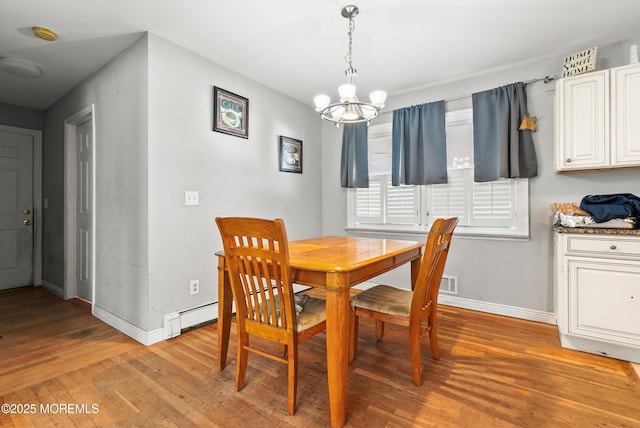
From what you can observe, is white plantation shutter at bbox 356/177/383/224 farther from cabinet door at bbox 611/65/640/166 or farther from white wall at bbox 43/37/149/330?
white wall at bbox 43/37/149/330

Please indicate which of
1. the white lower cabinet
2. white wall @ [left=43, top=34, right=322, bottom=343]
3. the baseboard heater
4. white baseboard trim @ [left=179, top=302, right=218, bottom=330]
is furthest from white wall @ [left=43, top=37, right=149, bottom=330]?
the white lower cabinet

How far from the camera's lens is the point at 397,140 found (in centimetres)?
355

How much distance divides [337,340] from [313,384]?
0.58 metres

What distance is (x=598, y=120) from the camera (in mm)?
2316

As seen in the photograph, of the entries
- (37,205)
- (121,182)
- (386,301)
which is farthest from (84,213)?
(386,301)

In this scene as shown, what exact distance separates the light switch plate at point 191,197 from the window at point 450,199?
6.49 feet

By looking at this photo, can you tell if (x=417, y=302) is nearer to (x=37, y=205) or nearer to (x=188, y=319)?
(x=188, y=319)

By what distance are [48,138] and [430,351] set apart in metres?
5.12

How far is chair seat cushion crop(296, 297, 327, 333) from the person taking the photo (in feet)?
5.20

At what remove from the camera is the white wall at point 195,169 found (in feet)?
7.98

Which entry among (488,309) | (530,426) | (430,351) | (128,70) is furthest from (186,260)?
(488,309)

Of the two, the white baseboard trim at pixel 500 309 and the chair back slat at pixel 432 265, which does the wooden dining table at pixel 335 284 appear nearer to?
the chair back slat at pixel 432 265

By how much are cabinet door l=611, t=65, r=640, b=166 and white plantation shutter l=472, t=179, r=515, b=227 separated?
80 centimetres

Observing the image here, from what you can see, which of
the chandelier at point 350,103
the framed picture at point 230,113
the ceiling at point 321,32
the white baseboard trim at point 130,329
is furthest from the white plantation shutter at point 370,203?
the white baseboard trim at point 130,329
